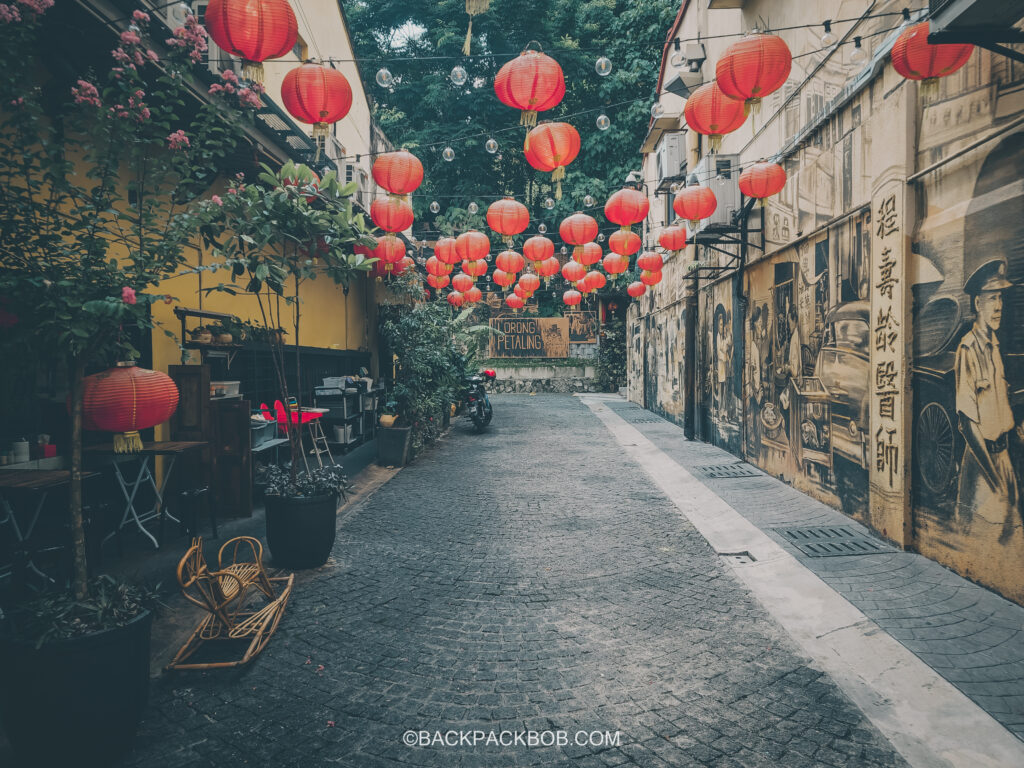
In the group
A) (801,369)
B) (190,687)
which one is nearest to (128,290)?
(190,687)

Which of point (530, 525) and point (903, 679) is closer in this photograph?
point (903, 679)

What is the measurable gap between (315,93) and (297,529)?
160 inches

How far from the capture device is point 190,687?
3.26 m

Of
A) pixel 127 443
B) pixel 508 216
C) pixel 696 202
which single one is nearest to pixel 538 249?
pixel 508 216

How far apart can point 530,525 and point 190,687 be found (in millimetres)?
3907

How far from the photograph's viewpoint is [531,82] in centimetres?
514

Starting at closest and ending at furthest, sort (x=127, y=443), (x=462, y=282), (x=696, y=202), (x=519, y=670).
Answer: (x=519, y=670), (x=127, y=443), (x=696, y=202), (x=462, y=282)

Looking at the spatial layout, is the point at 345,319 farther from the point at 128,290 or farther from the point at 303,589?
the point at 128,290

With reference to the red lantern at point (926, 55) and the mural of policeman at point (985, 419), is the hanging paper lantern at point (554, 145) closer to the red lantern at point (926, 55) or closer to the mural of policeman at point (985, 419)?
the red lantern at point (926, 55)

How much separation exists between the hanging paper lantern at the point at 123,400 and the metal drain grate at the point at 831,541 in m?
5.77

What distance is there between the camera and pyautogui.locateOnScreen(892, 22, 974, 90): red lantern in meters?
4.10

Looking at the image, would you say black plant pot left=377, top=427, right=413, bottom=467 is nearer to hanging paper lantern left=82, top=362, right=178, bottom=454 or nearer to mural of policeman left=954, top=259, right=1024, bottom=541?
hanging paper lantern left=82, top=362, right=178, bottom=454

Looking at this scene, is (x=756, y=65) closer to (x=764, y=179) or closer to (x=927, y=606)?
(x=764, y=179)

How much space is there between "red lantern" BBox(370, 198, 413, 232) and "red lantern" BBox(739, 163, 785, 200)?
463 centimetres
